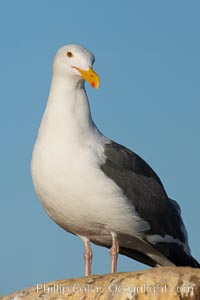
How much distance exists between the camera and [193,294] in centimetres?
1195

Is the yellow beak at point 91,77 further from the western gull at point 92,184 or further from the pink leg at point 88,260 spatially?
the pink leg at point 88,260

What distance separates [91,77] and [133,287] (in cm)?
437

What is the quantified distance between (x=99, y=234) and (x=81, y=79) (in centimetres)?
262

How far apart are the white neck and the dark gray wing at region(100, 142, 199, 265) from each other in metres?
0.57

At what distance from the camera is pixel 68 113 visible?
1564 centimetres

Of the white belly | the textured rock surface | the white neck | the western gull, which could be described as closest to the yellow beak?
the western gull

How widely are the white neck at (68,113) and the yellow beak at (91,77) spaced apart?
0.36 meters

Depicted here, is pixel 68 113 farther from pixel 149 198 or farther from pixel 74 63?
pixel 149 198

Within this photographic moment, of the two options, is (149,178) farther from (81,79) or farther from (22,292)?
(22,292)

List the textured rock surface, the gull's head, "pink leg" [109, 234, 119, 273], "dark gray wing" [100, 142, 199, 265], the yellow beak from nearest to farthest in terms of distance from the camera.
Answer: the textured rock surface, the yellow beak, "pink leg" [109, 234, 119, 273], the gull's head, "dark gray wing" [100, 142, 199, 265]

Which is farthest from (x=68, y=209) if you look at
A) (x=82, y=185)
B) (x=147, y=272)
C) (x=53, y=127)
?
(x=147, y=272)

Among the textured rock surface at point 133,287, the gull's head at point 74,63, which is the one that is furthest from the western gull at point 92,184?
the textured rock surface at point 133,287

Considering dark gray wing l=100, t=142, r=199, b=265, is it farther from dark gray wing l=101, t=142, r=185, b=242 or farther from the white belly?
the white belly

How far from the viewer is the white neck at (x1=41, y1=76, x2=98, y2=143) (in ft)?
50.3
